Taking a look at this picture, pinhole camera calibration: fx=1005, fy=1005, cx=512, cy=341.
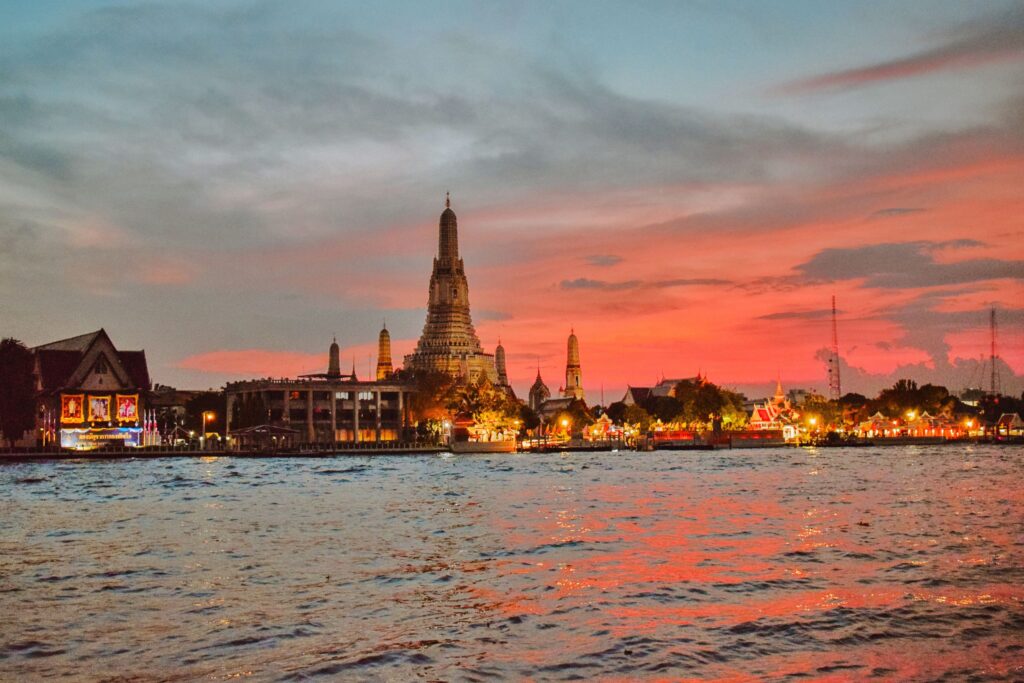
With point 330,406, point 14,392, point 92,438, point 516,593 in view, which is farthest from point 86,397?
point 516,593

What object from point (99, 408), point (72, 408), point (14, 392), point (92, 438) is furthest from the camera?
point (99, 408)

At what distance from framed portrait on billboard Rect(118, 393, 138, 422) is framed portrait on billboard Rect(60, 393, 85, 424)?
5249mm

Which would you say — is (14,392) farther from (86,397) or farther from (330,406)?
(330,406)

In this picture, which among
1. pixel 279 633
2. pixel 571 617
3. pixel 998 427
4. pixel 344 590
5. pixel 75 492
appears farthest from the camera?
pixel 998 427

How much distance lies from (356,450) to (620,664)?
145072 millimetres

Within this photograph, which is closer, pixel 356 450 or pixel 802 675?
pixel 802 675

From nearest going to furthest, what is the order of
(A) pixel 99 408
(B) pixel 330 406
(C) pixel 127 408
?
1. (A) pixel 99 408
2. (C) pixel 127 408
3. (B) pixel 330 406

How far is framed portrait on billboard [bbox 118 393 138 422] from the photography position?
146625 mm

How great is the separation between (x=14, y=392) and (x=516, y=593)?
113 metres

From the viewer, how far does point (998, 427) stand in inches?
7500

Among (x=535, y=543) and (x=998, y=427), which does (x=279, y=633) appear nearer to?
(x=535, y=543)

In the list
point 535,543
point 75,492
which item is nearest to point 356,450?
point 75,492

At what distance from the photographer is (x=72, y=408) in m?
143

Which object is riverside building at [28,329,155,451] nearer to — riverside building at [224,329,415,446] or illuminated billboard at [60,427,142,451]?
illuminated billboard at [60,427,142,451]
